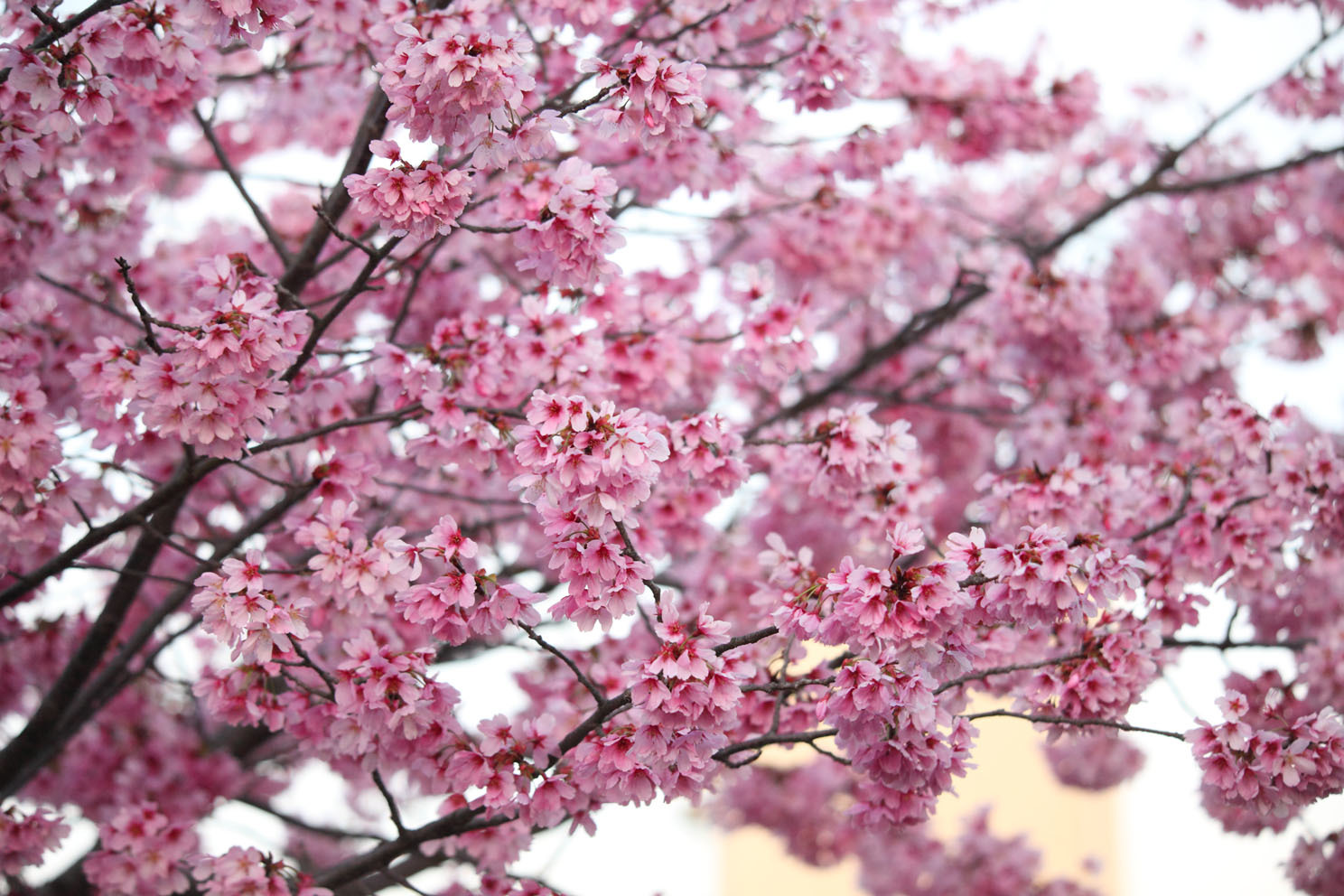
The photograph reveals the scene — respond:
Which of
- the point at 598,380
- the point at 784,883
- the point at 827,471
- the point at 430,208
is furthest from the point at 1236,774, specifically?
the point at 784,883

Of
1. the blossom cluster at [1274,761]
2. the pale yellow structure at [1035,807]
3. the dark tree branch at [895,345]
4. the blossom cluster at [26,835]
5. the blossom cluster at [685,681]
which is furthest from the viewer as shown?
the pale yellow structure at [1035,807]

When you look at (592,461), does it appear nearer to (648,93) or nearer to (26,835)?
(648,93)

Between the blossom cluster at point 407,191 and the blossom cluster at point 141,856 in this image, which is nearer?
the blossom cluster at point 407,191

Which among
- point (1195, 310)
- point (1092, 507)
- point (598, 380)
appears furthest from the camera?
point (1195, 310)

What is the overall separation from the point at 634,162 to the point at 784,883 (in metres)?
13.9

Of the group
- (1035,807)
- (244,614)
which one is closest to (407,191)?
(244,614)

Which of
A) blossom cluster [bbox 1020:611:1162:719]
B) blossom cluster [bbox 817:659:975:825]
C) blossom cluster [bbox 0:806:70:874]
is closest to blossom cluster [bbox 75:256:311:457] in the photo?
blossom cluster [bbox 0:806:70:874]

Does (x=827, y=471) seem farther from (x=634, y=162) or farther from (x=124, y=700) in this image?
(x=124, y=700)

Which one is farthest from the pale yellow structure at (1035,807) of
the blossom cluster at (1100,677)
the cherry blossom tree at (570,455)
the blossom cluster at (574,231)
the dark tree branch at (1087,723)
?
the blossom cluster at (574,231)

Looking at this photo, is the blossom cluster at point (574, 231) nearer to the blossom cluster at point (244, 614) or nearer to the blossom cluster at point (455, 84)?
the blossom cluster at point (455, 84)

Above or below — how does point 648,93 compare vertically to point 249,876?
above

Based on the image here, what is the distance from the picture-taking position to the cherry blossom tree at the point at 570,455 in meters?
2.83

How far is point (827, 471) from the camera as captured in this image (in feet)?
11.9

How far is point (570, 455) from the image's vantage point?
267 centimetres
